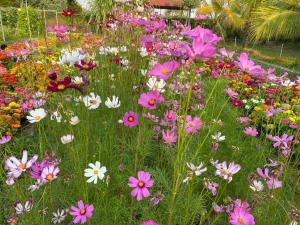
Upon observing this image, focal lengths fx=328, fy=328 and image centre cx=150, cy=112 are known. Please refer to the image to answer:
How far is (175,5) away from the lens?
21.9 m

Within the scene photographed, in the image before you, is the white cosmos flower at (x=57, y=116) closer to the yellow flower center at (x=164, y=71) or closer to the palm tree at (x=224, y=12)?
the yellow flower center at (x=164, y=71)

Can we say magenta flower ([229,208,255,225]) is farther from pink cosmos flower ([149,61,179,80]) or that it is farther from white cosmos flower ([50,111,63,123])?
white cosmos flower ([50,111,63,123])

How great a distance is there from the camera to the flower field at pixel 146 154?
1087 millimetres

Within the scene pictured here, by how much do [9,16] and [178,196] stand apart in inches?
522

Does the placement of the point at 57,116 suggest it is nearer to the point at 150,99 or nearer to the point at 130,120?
the point at 130,120

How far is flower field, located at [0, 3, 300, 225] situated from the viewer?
3.57ft

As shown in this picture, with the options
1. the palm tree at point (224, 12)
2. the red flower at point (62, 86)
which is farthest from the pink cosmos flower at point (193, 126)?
the palm tree at point (224, 12)

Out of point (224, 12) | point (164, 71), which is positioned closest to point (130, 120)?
point (164, 71)

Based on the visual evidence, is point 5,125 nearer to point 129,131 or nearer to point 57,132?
point 57,132

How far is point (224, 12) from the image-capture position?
12758mm

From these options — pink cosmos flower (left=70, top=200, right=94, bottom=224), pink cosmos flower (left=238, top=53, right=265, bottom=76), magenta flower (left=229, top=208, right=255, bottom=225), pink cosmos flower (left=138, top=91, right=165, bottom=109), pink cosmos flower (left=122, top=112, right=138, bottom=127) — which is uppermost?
pink cosmos flower (left=238, top=53, right=265, bottom=76)

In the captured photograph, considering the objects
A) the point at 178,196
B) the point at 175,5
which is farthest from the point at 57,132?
the point at 175,5

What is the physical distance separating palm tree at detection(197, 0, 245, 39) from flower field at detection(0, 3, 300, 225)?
31.8ft

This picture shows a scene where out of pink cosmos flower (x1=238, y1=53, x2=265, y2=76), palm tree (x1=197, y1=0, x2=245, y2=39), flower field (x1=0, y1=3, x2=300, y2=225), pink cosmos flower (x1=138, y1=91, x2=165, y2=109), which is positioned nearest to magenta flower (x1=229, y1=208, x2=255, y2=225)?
flower field (x1=0, y1=3, x2=300, y2=225)
